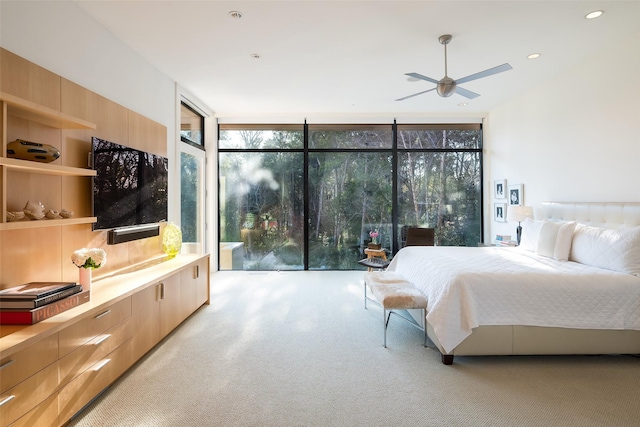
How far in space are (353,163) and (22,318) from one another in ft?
16.2

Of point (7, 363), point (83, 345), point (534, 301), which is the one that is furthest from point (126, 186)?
point (534, 301)

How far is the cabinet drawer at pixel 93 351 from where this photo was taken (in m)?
1.76

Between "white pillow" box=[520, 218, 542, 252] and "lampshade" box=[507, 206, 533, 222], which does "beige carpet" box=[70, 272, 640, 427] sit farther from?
"lampshade" box=[507, 206, 533, 222]

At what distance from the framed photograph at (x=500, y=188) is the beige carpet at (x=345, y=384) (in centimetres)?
313

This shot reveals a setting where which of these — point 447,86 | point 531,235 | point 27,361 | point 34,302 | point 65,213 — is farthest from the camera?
point 531,235

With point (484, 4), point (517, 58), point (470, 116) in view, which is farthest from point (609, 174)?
point (470, 116)

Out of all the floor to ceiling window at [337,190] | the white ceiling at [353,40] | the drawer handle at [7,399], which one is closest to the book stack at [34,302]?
the drawer handle at [7,399]

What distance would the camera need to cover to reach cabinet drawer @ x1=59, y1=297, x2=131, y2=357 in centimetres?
176

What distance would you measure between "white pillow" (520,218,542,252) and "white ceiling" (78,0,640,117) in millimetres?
1784

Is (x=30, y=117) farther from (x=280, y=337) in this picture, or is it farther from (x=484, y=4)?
(x=484, y=4)

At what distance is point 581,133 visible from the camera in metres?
3.69

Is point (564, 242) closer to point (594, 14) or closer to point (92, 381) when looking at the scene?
point (594, 14)

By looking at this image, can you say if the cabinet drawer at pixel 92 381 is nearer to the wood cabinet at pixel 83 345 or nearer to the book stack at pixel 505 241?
the wood cabinet at pixel 83 345

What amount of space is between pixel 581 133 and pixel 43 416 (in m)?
5.41
